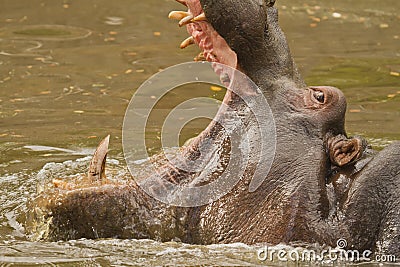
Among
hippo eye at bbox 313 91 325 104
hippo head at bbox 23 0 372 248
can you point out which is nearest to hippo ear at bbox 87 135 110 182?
hippo head at bbox 23 0 372 248

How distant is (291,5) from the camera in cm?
1298

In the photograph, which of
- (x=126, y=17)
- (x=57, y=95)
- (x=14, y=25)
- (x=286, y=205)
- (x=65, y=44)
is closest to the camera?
(x=286, y=205)

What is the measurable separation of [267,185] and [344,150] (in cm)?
41

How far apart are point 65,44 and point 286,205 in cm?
672

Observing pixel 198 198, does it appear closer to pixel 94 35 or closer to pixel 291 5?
pixel 94 35

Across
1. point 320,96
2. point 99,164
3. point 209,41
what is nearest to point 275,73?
point 320,96

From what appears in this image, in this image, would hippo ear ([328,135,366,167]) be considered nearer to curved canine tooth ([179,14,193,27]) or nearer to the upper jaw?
the upper jaw

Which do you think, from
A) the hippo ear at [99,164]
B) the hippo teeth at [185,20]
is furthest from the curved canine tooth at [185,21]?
the hippo ear at [99,164]

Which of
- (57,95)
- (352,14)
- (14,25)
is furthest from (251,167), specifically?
(352,14)

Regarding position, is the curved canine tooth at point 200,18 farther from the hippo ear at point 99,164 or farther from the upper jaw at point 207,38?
the hippo ear at point 99,164

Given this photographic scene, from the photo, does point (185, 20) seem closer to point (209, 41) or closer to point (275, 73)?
point (209, 41)

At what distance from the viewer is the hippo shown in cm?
425

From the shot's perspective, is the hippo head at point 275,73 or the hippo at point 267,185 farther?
the hippo head at point 275,73

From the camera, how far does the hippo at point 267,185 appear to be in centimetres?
425
